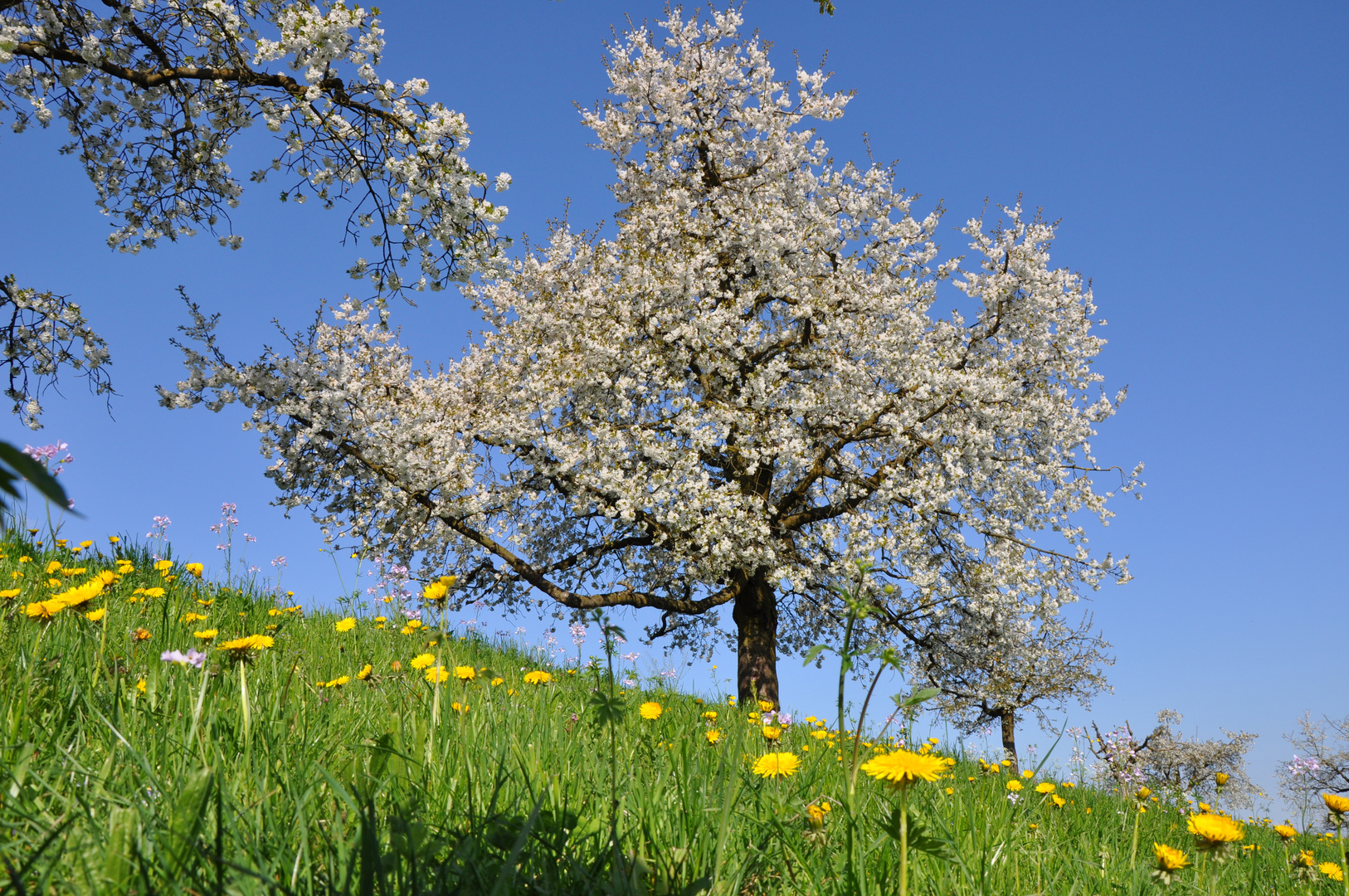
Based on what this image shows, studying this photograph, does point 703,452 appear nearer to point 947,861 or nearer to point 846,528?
point 846,528

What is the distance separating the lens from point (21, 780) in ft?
5.07

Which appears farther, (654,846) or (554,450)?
(554,450)

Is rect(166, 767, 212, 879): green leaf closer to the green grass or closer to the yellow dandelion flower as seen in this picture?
the green grass

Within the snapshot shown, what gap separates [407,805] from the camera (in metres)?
1.56

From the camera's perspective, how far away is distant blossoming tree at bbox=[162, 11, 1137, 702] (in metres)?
10.7

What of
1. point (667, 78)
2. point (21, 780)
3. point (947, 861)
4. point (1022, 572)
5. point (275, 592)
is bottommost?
point (947, 861)

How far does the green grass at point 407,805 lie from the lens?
1.32 meters

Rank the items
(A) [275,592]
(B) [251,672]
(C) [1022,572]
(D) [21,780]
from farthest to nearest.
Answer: (C) [1022,572] < (A) [275,592] < (B) [251,672] < (D) [21,780]

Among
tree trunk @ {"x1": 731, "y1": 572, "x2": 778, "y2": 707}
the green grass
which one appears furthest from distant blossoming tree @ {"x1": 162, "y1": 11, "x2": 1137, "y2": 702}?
the green grass

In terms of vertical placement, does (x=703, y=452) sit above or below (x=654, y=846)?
above

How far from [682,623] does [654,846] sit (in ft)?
41.6

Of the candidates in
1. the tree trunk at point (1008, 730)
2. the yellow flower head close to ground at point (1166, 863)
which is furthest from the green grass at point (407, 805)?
the tree trunk at point (1008, 730)

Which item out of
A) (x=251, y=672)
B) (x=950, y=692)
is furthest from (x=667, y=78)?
(x=251, y=672)

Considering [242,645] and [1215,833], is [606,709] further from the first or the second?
[1215,833]
